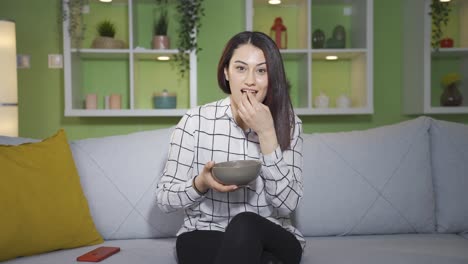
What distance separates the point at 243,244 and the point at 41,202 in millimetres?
705

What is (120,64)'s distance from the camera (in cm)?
329

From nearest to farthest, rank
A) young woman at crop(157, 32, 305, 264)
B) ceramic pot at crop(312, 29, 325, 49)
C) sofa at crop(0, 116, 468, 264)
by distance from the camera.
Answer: young woman at crop(157, 32, 305, 264)
sofa at crop(0, 116, 468, 264)
ceramic pot at crop(312, 29, 325, 49)

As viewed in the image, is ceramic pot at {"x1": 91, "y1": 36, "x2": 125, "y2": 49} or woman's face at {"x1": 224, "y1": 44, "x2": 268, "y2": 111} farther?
ceramic pot at {"x1": 91, "y1": 36, "x2": 125, "y2": 49}

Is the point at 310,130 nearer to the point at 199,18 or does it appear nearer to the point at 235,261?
the point at 199,18

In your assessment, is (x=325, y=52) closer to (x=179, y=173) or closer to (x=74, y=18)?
(x=74, y=18)

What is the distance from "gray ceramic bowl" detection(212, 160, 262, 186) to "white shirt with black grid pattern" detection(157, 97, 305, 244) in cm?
13

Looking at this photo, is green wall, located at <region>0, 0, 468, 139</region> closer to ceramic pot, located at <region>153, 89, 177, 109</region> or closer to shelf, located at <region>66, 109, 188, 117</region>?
ceramic pot, located at <region>153, 89, 177, 109</region>

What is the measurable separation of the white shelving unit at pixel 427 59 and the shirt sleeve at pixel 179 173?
183 cm

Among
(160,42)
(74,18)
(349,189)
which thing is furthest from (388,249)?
(74,18)

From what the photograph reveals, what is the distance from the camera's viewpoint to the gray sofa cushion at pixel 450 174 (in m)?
1.94

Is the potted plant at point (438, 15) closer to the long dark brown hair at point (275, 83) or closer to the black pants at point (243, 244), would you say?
the long dark brown hair at point (275, 83)

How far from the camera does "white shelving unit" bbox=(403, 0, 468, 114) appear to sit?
291 cm

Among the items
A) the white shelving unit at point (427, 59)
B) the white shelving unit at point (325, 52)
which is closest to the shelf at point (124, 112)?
the white shelving unit at point (325, 52)

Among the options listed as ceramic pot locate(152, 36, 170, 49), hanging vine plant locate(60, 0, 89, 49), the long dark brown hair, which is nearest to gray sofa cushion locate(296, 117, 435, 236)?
the long dark brown hair
